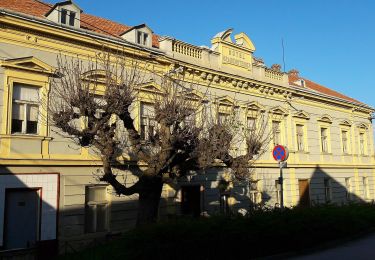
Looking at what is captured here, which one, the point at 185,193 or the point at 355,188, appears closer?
the point at 185,193

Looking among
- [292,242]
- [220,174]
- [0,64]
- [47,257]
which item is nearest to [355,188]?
[220,174]

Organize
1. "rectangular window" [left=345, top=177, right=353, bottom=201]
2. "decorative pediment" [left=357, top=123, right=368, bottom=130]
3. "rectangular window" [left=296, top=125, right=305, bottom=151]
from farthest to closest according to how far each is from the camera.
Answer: "decorative pediment" [left=357, top=123, right=368, bottom=130] < "rectangular window" [left=345, top=177, right=353, bottom=201] < "rectangular window" [left=296, top=125, right=305, bottom=151]

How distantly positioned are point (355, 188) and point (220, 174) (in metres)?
13.8

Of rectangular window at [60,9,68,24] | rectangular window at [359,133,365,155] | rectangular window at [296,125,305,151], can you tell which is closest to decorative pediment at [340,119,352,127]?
rectangular window at [359,133,365,155]

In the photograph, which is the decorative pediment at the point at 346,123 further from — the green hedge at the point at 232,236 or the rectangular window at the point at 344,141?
the green hedge at the point at 232,236

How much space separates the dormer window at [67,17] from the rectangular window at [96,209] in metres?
5.98

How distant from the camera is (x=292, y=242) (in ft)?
40.4

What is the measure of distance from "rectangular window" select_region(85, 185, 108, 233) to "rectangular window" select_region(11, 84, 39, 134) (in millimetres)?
2927

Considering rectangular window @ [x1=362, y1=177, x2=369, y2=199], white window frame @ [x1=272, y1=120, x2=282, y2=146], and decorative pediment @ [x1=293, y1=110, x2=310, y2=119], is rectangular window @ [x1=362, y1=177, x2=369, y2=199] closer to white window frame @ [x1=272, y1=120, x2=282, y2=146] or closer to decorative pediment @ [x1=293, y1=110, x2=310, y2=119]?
decorative pediment @ [x1=293, y1=110, x2=310, y2=119]

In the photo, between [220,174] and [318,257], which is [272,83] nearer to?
[220,174]

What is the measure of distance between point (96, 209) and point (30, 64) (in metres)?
5.43

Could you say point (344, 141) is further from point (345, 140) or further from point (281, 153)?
point (281, 153)

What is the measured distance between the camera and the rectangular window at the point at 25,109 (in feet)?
43.4

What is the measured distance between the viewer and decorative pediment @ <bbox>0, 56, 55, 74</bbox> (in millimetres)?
12975
